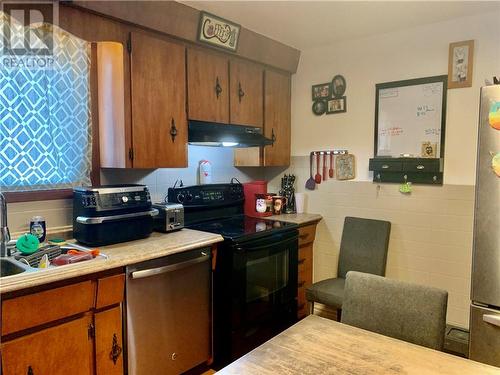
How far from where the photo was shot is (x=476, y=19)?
2.53m

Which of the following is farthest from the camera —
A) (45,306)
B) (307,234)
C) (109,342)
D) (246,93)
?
(307,234)

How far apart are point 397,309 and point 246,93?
2146 millimetres

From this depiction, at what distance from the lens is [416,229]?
9.24 ft

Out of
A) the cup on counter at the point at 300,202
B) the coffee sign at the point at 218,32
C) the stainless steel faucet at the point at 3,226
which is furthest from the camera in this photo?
the cup on counter at the point at 300,202

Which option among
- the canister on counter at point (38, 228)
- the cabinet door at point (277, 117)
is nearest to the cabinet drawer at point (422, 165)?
the cabinet door at point (277, 117)

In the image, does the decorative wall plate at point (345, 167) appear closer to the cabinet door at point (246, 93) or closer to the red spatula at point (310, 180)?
the red spatula at point (310, 180)

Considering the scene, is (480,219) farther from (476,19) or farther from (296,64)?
(296,64)

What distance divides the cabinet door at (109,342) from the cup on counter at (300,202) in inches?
76.7

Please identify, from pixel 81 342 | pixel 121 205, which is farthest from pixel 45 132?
pixel 81 342

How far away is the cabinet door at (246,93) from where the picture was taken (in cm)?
294

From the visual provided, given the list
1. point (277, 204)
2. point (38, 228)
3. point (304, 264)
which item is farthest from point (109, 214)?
point (304, 264)

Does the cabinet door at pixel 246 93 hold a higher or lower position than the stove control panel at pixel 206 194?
higher

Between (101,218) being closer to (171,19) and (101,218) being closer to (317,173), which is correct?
(171,19)

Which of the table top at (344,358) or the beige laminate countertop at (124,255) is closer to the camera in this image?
the table top at (344,358)
